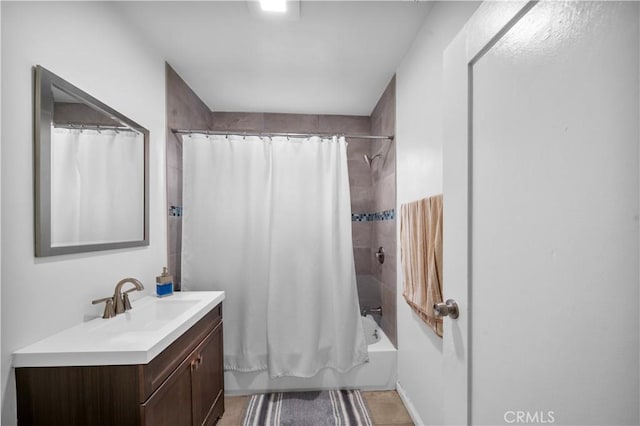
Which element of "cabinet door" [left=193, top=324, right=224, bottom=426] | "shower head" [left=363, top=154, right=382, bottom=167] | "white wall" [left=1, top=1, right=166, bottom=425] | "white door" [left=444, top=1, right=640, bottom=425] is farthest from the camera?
"shower head" [left=363, top=154, right=382, bottom=167]

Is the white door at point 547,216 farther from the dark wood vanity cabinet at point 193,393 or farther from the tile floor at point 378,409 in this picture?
the tile floor at point 378,409

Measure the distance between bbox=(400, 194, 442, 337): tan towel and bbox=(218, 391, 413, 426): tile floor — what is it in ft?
2.48

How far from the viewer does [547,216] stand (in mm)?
553

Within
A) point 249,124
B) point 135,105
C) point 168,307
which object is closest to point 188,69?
point 135,105

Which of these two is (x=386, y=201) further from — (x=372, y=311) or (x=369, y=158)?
(x=372, y=311)

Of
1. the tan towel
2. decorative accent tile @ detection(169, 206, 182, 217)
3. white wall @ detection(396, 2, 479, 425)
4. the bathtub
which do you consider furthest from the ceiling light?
the bathtub

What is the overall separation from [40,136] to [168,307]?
103cm

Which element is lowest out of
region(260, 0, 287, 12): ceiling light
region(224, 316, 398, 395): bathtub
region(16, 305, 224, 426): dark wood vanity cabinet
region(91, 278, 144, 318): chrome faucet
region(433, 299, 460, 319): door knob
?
region(224, 316, 398, 395): bathtub

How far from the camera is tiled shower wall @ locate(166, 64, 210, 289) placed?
2.01 meters

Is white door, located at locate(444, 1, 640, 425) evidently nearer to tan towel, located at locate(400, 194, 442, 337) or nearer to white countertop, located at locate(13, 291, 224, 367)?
tan towel, located at locate(400, 194, 442, 337)

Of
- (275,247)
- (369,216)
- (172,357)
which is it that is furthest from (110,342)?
(369,216)

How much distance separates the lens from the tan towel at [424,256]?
1354mm

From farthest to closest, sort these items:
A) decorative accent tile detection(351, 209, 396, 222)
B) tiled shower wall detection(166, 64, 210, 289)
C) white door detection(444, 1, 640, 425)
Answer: decorative accent tile detection(351, 209, 396, 222)
tiled shower wall detection(166, 64, 210, 289)
white door detection(444, 1, 640, 425)

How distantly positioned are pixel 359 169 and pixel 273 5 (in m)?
1.75
